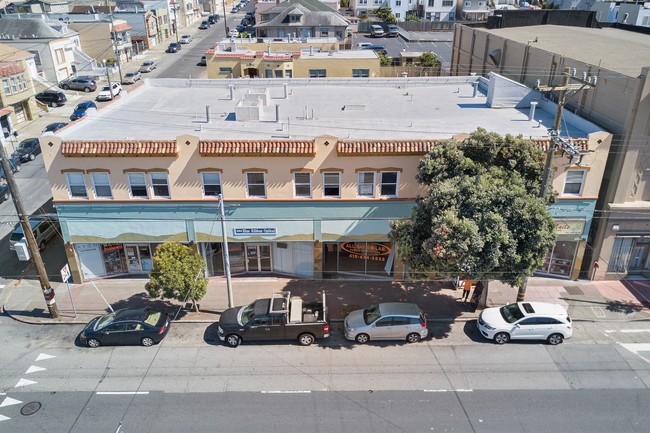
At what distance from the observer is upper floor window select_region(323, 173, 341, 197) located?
81.4 ft

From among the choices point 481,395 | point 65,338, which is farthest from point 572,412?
point 65,338

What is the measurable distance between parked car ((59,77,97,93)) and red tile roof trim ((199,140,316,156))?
48.8 metres

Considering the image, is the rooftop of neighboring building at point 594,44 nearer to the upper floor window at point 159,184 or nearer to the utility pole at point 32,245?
the upper floor window at point 159,184

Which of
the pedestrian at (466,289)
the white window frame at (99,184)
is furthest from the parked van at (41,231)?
the pedestrian at (466,289)

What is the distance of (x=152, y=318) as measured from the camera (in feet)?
73.1

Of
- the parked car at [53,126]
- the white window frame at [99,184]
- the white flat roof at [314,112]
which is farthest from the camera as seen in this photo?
the parked car at [53,126]

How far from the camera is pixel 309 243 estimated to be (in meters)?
26.9

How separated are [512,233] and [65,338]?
68.6 ft

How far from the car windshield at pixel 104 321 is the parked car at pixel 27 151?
90.9 feet

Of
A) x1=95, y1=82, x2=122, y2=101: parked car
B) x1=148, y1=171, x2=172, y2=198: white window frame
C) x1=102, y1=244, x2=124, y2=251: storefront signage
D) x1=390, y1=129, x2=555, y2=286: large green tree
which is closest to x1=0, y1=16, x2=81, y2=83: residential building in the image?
x1=95, y1=82, x2=122, y2=101: parked car

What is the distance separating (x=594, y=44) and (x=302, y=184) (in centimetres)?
2528

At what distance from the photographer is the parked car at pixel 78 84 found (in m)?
62.9

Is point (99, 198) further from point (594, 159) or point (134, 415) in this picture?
point (594, 159)

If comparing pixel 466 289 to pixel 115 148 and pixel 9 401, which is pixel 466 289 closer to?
pixel 115 148
